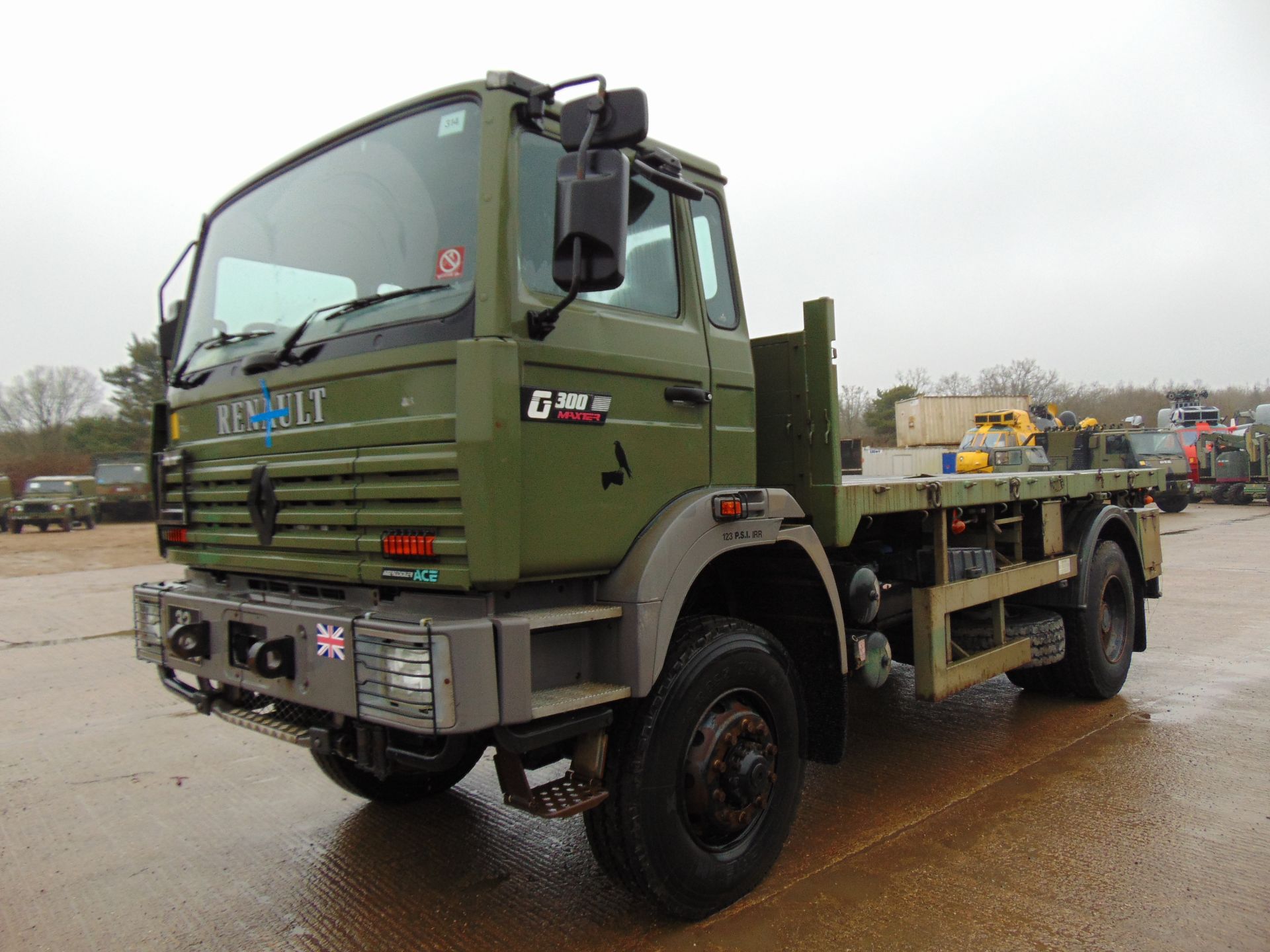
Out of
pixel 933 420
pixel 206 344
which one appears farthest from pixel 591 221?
pixel 933 420

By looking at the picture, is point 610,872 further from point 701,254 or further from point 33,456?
point 33,456

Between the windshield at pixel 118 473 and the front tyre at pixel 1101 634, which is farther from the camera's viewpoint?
the windshield at pixel 118 473

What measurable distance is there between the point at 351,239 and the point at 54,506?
89.4ft

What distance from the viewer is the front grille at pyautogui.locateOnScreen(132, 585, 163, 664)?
11.3ft

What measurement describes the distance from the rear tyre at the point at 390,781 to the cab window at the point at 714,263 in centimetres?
214

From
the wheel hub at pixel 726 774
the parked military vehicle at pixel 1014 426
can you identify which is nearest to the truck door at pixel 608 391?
the wheel hub at pixel 726 774

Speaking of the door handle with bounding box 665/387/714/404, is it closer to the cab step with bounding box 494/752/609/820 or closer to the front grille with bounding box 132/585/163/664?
the cab step with bounding box 494/752/609/820

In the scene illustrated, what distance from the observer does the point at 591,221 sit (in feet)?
7.97

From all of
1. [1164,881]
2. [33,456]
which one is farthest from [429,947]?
[33,456]

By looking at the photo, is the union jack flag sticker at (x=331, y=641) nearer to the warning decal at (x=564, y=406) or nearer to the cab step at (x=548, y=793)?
the cab step at (x=548, y=793)

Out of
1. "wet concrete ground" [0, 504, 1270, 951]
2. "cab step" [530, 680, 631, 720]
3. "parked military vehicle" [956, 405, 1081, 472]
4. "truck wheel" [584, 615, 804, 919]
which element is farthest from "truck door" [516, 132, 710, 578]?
"parked military vehicle" [956, 405, 1081, 472]

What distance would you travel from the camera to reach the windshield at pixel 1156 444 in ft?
71.0

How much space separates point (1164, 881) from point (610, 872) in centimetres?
200

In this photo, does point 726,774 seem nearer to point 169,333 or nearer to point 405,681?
point 405,681
